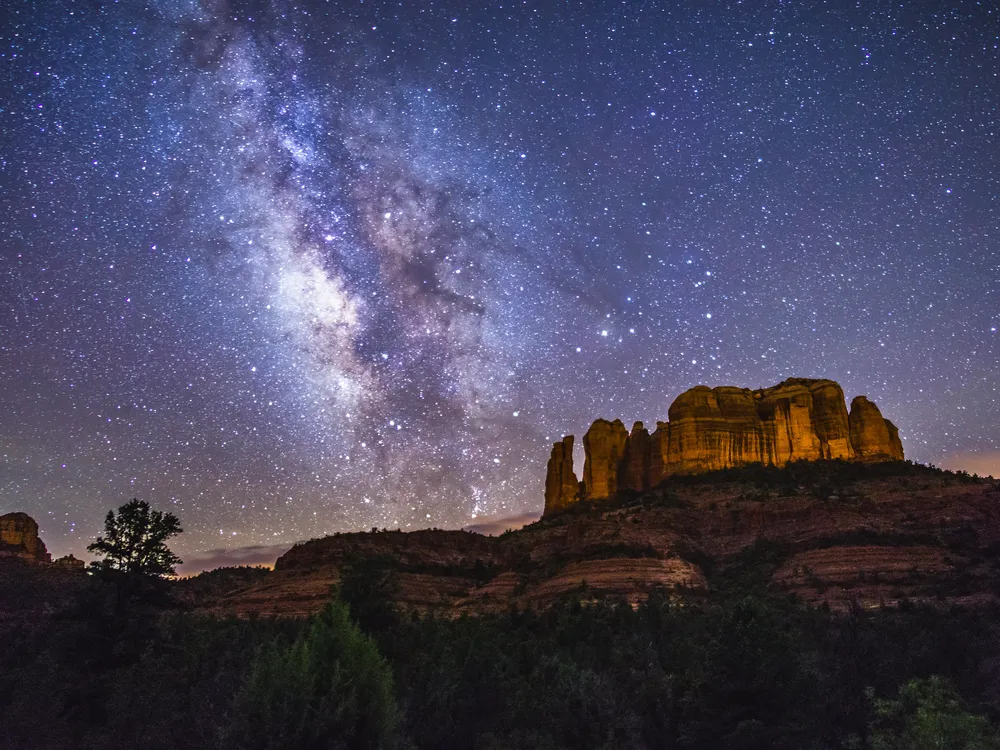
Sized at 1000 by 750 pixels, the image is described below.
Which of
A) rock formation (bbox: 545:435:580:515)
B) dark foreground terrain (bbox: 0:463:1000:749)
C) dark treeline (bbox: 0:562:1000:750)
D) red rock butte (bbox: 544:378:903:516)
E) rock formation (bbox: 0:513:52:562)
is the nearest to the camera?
dark treeline (bbox: 0:562:1000:750)

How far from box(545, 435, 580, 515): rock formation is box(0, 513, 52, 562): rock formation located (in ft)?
267

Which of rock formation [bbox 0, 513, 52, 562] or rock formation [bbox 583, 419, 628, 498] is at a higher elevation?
rock formation [bbox 583, 419, 628, 498]

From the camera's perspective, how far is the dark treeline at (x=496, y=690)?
21188mm

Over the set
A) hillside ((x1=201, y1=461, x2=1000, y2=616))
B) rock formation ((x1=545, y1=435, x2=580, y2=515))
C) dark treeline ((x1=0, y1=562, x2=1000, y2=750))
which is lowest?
dark treeline ((x1=0, y1=562, x2=1000, y2=750))

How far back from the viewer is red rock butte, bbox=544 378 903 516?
99.9 metres

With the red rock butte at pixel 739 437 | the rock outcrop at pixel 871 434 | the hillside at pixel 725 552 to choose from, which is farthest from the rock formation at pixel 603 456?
the rock outcrop at pixel 871 434

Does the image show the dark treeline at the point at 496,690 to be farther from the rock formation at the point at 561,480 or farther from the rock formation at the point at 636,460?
the rock formation at the point at 561,480

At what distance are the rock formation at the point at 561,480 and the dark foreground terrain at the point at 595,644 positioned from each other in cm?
4061

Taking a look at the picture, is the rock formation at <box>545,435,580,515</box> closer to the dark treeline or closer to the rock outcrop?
the rock outcrop

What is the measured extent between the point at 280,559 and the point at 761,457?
6724 centimetres

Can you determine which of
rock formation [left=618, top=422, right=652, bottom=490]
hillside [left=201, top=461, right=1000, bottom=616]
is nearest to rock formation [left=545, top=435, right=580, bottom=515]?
rock formation [left=618, top=422, right=652, bottom=490]

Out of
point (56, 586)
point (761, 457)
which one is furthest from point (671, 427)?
point (56, 586)

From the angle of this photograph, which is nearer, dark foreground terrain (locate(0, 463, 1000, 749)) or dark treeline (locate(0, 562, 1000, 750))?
dark treeline (locate(0, 562, 1000, 750))

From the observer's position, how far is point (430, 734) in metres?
29.4
